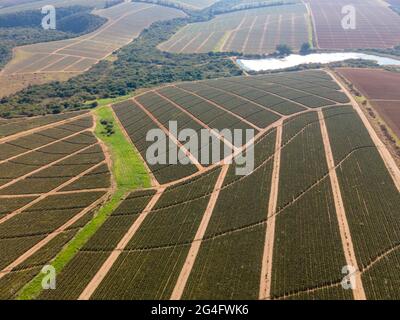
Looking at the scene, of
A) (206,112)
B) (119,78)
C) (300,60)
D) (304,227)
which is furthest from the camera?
(300,60)

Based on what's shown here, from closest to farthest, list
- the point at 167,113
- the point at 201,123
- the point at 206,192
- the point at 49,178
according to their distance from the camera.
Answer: the point at 206,192, the point at 49,178, the point at 201,123, the point at 167,113

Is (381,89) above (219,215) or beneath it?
above

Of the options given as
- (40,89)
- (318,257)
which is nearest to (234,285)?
(318,257)

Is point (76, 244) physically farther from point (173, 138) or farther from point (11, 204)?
point (173, 138)

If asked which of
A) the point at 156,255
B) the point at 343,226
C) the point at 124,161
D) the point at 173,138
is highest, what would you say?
the point at 173,138

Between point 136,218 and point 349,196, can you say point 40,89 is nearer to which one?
point 136,218

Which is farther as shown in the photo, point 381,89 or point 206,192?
point 381,89
